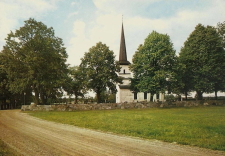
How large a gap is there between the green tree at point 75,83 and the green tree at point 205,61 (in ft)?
75.2

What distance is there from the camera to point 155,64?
120ft

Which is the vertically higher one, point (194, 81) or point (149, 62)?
point (149, 62)

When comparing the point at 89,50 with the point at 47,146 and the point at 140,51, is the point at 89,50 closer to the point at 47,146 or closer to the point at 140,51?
the point at 140,51

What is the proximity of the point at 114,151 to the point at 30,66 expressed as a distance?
28429 mm

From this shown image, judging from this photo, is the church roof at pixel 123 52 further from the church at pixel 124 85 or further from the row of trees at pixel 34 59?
the row of trees at pixel 34 59

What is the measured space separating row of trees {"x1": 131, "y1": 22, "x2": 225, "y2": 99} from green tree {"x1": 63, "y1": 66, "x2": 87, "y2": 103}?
12.3 m

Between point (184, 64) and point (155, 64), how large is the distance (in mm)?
5894

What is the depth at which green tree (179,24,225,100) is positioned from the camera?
117 ft

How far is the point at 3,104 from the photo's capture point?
46094 millimetres

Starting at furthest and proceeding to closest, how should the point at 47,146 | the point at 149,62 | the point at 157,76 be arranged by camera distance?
1. the point at 149,62
2. the point at 157,76
3. the point at 47,146

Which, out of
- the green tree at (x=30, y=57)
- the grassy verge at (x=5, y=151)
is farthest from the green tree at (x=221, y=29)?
the grassy verge at (x=5, y=151)

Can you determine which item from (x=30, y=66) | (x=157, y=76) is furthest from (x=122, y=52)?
(x=30, y=66)

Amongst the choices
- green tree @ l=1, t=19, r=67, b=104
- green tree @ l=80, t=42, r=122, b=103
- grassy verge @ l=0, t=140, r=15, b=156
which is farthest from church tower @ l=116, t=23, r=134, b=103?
grassy verge @ l=0, t=140, r=15, b=156

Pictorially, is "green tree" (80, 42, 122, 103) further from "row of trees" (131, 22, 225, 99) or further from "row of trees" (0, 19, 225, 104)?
"row of trees" (131, 22, 225, 99)
